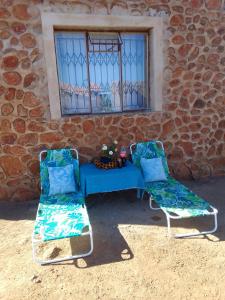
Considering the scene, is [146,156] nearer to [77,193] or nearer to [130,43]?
[77,193]

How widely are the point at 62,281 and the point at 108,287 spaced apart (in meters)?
0.47

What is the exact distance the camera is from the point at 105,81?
4535 mm

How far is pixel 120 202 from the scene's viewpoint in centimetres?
424

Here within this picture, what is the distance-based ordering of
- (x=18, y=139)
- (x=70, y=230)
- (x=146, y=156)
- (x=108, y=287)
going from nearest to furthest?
(x=108, y=287), (x=70, y=230), (x=18, y=139), (x=146, y=156)

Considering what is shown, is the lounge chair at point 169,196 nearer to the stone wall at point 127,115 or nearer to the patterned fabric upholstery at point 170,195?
the patterned fabric upholstery at point 170,195

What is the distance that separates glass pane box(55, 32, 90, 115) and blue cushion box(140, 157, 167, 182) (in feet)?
4.49

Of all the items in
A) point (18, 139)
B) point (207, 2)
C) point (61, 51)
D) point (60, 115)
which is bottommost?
point (18, 139)

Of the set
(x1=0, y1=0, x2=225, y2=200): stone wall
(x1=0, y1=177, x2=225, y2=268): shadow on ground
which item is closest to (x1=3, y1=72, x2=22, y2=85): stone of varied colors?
(x1=0, y1=0, x2=225, y2=200): stone wall

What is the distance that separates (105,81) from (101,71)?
18 cm

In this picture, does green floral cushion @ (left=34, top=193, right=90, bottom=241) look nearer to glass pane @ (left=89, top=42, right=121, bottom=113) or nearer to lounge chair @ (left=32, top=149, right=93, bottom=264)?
lounge chair @ (left=32, top=149, right=93, bottom=264)

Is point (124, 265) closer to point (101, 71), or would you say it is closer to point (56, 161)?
point (56, 161)

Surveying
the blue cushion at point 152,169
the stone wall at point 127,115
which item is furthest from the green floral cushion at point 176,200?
the stone wall at point 127,115

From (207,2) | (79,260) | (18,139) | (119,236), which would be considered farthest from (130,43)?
(79,260)

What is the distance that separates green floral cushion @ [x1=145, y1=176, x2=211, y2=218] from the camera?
3.19 m
